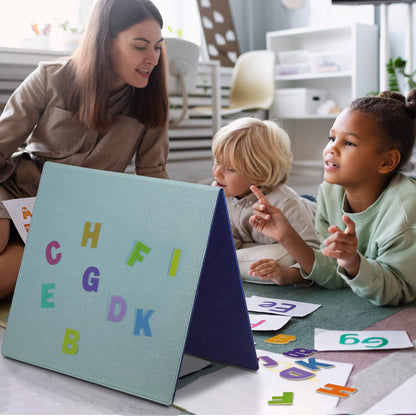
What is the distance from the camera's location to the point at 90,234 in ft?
3.41

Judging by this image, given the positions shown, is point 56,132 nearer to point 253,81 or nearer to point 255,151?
point 255,151

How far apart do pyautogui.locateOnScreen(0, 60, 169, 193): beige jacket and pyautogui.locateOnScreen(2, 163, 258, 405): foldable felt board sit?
1.92 ft

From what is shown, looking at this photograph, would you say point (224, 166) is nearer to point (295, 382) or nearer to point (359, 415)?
point (295, 382)

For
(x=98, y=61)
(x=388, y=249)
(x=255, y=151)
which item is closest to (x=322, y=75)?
(x=255, y=151)

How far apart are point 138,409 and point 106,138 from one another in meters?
1.02

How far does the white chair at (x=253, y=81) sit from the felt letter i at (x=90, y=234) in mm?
3541

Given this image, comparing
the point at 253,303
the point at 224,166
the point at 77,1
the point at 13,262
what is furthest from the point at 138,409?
the point at 77,1

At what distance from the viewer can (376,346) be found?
43.9 inches

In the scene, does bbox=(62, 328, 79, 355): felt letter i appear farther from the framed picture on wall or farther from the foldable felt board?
the framed picture on wall

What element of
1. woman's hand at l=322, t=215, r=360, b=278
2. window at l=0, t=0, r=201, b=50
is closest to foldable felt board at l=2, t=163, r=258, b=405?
woman's hand at l=322, t=215, r=360, b=278

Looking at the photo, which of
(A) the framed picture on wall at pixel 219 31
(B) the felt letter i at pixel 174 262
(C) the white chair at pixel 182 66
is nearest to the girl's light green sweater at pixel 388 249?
(B) the felt letter i at pixel 174 262

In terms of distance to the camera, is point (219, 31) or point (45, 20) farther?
point (219, 31)

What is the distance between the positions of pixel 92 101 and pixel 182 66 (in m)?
1.63

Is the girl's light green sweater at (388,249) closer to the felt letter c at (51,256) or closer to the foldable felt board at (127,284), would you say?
the foldable felt board at (127,284)
